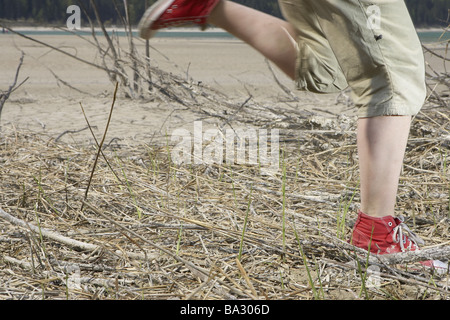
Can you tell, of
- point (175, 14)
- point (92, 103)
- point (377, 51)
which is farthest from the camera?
point (92, 103)

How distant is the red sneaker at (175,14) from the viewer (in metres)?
1.70

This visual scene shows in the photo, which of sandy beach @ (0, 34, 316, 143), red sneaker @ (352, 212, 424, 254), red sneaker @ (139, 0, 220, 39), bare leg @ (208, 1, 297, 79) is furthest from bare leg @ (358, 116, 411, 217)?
sandy beach @ (0, 34, 316, 143)

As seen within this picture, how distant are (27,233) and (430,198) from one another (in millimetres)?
1481

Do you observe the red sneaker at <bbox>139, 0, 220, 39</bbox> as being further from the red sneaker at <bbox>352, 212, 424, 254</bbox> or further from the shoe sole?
the red sneaker at <bbox>352, 212, 424, 254</bbox>

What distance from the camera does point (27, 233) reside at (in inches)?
61.7

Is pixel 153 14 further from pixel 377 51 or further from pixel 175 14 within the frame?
pixel 377 51

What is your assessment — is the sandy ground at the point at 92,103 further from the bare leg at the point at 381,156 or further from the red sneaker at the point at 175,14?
the bare leg at the point at 381,156

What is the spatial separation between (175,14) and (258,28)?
0.29m

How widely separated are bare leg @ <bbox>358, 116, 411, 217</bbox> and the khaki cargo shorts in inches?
1.3

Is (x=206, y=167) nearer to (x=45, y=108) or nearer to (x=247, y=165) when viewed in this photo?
(x=247, y=165)

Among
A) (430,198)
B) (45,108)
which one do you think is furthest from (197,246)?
(45,108)

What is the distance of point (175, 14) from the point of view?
1.72 meters

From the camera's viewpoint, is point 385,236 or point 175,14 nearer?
point 385,236

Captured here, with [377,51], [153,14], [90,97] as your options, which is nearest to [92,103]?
[90,97]
